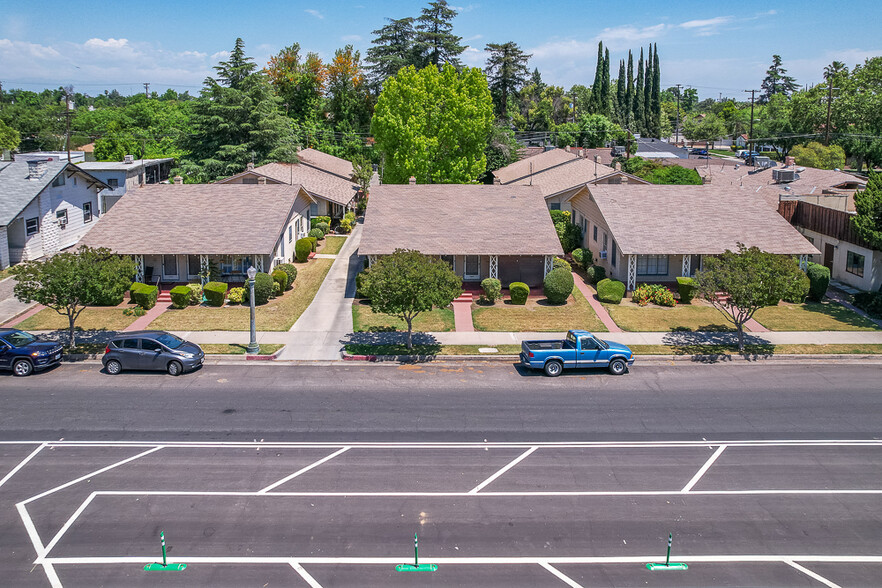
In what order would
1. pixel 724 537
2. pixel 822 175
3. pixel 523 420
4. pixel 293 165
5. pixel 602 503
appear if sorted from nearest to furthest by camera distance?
pixel 724 537 < pixel 602 503 < pixel 523 420 < pixel 822 175 < pixel 293 165

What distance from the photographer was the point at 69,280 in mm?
29500

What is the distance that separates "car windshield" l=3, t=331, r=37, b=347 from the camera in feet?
92.0

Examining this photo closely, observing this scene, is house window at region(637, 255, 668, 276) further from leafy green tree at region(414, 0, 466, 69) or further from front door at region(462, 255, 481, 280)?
leafy green tree at region(414, 0, 466, 69)

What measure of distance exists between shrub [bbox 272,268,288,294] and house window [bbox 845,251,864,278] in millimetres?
31952

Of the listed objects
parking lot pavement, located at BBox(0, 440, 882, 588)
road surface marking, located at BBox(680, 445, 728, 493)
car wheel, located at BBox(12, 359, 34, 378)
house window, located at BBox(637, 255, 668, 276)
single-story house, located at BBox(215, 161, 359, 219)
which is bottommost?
parking lot pavement, located at BBox(0, 440, 882, 588)

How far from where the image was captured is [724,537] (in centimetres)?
1670

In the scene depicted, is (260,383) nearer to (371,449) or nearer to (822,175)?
(371,449)

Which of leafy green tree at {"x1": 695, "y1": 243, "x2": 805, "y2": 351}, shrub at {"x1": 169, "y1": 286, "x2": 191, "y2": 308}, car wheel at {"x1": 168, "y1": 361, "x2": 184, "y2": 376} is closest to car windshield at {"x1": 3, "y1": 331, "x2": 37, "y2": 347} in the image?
car wheel at {"x1": 168, "y1": 361, "x2": 184, "y2": 376}

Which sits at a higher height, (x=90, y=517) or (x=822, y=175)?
(x=822, y=175)

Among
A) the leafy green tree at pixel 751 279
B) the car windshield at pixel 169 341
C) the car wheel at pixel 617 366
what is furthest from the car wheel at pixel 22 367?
the leafy green tree at pixel 751 279

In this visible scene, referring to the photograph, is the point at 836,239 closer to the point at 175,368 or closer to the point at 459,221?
the point at 459,221

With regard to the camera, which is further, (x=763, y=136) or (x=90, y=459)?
(x=763, y=136)

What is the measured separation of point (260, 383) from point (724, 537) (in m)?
17.2

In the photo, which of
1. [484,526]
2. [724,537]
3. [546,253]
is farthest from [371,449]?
[546,253]
